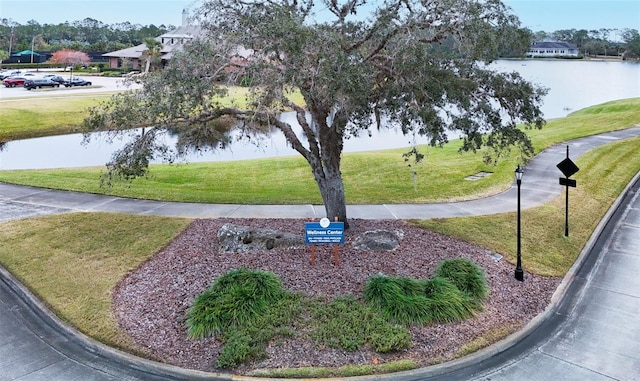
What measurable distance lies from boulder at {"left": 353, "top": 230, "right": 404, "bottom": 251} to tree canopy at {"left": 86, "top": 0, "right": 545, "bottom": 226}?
2.66m

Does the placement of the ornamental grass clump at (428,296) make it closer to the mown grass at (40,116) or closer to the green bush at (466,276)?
the green bush at (466,276)

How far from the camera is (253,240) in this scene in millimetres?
11758

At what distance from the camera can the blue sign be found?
401 inches

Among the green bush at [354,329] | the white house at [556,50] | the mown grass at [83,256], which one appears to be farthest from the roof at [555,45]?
the green bush at [354,329]

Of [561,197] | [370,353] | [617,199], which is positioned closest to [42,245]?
[370,353]

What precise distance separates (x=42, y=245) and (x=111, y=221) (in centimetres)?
195

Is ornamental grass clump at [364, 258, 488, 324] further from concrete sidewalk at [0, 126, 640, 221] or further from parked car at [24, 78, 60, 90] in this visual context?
parked car at [24, 78, 60, 90]

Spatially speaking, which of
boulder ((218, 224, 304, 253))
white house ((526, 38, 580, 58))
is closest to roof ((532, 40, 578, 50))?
white house ((526, 38, 580, 58))

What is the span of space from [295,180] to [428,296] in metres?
11.7

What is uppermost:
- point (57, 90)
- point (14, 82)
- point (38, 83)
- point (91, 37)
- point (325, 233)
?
point (91, 37)

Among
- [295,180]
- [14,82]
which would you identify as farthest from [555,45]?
[295,180]

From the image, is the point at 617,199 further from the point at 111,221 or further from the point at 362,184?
the point at 111,221

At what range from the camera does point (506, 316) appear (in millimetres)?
9531

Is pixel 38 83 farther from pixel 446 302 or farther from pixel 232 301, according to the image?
pixel 446 302
